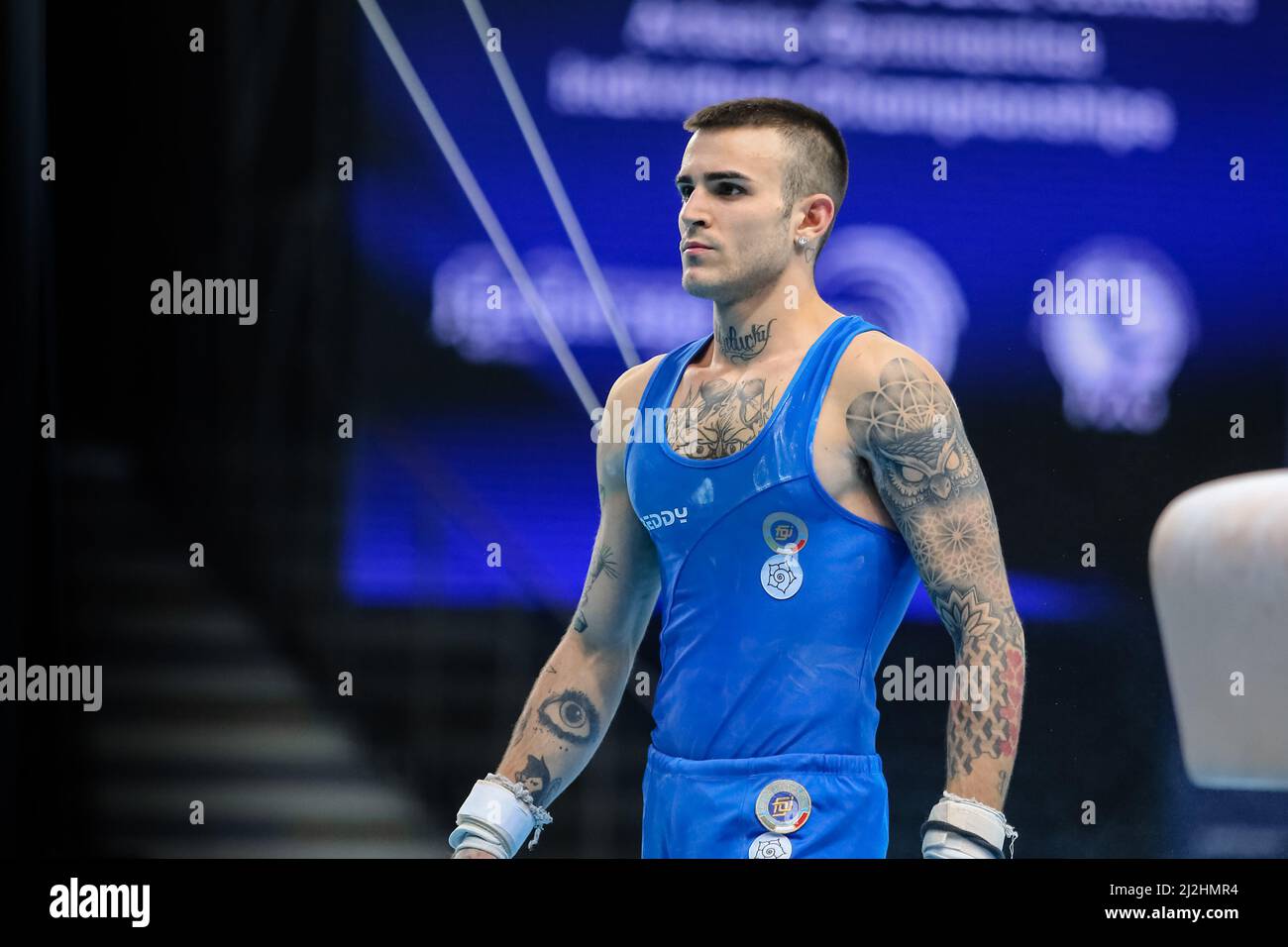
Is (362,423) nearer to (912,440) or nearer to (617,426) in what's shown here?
(617,426)

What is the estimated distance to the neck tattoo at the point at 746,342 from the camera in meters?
3.82

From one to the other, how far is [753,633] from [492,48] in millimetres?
2408

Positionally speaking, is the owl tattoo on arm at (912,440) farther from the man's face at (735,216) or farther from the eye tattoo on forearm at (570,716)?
the eye tattoo on forearm at (570,716)

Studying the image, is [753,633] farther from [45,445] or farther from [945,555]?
[45,445]

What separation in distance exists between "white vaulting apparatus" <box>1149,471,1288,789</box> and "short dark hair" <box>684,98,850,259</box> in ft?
6.21

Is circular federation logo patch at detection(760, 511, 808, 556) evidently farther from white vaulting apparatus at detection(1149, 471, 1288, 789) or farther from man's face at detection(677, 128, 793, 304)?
white vaulting apparatus at detection(1149, 471, 1288, 789)

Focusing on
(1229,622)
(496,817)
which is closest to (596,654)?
(496,817)

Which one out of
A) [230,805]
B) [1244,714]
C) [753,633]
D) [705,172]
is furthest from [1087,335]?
[230,805]

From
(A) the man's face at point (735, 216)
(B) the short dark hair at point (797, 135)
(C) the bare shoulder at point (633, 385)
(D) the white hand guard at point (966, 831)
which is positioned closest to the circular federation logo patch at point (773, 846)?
(D) the white hand guard at point (966, 831)

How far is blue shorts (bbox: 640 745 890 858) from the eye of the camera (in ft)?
11.4

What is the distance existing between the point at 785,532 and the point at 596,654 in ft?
2.11

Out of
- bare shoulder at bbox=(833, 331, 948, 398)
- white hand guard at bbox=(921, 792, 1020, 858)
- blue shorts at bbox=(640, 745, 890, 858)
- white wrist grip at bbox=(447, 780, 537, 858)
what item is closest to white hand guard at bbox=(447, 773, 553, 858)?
white wrist grip at bbox=(447, 780, 537, 858)

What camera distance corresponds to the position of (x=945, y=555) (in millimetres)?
3486

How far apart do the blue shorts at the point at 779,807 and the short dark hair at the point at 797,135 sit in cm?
128
